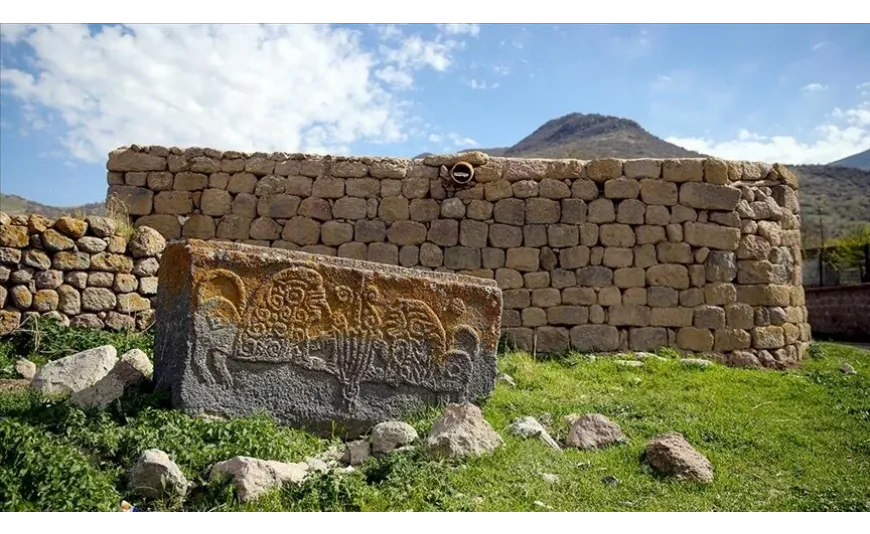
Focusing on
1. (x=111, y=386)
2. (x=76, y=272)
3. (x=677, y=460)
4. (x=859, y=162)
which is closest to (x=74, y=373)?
(x=111, y=386)

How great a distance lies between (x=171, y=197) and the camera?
941 cm

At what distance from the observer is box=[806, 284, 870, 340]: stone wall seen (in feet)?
50.0

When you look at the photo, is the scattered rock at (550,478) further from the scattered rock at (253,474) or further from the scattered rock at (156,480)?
the scattered rock at (156,480)

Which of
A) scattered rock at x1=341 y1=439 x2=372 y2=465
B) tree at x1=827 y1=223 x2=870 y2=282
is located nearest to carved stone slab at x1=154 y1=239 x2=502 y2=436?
scattered rock at x1=341 y1=439 x2=372 y2=465

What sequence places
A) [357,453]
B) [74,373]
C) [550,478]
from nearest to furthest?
[550,478]
[357,453]
[74,373]

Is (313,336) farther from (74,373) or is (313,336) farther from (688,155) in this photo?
(688,155)

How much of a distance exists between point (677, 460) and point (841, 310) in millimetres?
14045

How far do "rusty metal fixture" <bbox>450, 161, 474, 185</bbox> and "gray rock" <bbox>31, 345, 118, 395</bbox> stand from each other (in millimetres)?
5016

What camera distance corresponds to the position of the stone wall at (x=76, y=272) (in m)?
7.35

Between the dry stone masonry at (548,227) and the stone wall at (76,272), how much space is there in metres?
1.31

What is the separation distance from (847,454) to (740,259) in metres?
4.62

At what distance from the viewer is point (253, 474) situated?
3.62m

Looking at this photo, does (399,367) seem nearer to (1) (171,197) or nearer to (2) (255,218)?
(2) (255,218)

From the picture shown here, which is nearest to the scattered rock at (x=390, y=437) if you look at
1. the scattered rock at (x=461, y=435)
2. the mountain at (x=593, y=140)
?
the scattered rock at (x=461, y=435)
